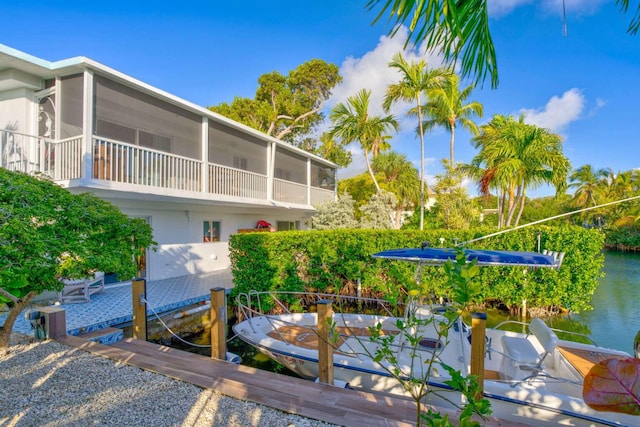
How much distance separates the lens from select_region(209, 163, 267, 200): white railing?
1165cm

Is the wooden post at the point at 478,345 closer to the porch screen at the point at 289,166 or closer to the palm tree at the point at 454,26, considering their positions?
the palm tree at the point at 454,26

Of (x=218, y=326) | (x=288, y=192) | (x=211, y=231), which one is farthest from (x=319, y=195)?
(x=218, y=326)

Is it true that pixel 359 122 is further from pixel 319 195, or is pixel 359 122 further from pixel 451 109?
pixel 451 109

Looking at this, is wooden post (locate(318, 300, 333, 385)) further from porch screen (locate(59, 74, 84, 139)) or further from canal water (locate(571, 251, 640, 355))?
porch screen (locate(59, 74, 84, 139))

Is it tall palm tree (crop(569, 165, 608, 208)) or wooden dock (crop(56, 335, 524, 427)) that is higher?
tall palm tree (crop(569, 165, 608, 208))

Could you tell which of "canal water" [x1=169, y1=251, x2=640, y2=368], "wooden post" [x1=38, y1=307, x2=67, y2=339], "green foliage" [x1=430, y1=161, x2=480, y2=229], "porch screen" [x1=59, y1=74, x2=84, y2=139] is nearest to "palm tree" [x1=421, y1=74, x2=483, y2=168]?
"green foliage" [x1=430, y1=161, x2=480, y2=229]

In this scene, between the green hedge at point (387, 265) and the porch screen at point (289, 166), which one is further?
the porch screen at point (289, 166)

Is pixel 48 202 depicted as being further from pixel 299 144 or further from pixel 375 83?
pixel 299 144

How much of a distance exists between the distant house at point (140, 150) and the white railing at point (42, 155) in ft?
0.09

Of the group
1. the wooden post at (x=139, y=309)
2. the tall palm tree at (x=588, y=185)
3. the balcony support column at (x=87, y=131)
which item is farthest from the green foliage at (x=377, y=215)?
the tall palm tree at (x=588, y=185)

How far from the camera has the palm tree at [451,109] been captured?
1588 cm

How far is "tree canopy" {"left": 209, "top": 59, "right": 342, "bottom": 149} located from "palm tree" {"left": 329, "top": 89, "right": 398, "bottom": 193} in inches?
416

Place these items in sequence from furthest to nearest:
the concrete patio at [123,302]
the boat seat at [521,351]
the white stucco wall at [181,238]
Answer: the white stucco wall at [181,238], the concrete patio at [123,302], the boat seat at [521,351]

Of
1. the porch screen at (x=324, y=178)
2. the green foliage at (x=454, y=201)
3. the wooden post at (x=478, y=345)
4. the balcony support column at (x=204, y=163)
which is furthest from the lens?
the porch screen at (x=324, y=178)
